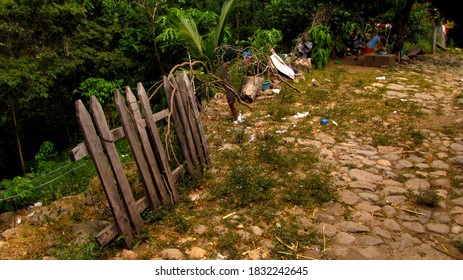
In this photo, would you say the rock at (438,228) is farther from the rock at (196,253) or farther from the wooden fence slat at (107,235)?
the wooden fence slat at (107,235)

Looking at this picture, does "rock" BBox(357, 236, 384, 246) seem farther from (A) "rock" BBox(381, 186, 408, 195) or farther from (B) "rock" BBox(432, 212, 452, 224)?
(A) "rock" BBox(381, 186, 408, 195)

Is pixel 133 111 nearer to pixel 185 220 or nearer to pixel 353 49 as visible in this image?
A: pixel 185 220

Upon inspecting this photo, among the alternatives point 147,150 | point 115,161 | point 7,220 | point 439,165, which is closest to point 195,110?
point 147,150

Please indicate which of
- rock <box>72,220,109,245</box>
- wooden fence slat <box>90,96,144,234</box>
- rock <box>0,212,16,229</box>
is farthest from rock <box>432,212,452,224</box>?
rock <box>0,212,16,229</box>

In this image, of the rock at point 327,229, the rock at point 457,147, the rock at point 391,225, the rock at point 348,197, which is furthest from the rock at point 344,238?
the rock at point 457,147

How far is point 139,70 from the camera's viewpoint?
30.1ft

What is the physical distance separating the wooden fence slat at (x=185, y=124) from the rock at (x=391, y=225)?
5.81ft

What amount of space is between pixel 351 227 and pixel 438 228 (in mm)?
671

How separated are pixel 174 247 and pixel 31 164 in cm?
797

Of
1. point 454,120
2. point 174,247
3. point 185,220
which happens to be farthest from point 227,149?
point 454,120

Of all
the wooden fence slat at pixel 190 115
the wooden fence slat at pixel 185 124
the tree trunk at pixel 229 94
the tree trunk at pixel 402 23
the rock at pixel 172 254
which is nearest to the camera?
the rock at pixel 172 254

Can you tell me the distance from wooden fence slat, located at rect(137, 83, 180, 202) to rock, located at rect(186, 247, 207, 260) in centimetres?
65

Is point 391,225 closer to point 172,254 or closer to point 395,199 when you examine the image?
point 395,199

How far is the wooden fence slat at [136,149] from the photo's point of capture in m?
2.45
